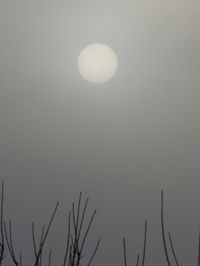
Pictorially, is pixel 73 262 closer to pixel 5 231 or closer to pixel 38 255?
pixel 38 255

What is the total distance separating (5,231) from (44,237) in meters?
0.78

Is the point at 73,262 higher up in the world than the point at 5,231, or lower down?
lower down

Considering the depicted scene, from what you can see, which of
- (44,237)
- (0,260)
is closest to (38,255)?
(44,237)

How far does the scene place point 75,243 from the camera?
5.66m

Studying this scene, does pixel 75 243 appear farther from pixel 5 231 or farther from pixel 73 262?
pixel 5 231

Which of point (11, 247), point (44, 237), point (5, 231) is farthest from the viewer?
point (5, 231)

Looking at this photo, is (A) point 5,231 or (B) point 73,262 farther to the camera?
(A) point 5,231

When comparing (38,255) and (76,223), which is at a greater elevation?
(76,223)

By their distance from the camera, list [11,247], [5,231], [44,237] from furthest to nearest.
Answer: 1. [5,231]
2. [44,237]
3. [11,247]

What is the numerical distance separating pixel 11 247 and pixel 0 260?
0.49m

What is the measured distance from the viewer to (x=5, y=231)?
5.96 metres

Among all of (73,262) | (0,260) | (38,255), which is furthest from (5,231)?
(73,262)

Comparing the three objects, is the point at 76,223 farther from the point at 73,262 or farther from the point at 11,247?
the point at 11,247

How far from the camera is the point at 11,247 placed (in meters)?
5.25
